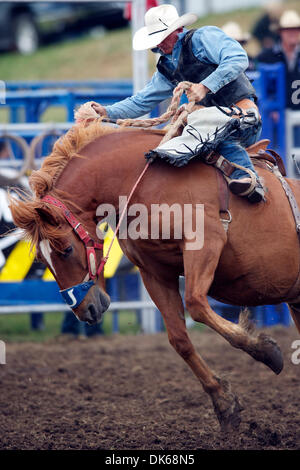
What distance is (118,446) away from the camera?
417cm

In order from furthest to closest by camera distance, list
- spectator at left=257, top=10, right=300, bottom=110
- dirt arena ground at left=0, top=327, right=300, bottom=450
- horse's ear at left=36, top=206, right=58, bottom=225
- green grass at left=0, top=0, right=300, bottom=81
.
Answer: green grass at left=0, top=0, right=300, bottom=81 → spectator at left=257, top=10, right=300, bottom=110 → dirt arena ground at left=0, top=327, right=300, bottom=450 → horse's ear at left=36, top=206, right=58, bottom=225

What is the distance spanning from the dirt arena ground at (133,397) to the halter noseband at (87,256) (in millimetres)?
888

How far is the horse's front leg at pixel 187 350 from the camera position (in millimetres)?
4117

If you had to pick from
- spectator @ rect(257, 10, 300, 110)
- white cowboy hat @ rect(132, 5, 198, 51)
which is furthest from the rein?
spectator @ rect(257, 10, 300, 110)

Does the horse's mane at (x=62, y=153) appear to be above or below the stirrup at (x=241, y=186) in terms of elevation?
above

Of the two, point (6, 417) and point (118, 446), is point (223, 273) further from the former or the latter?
point (6, 417)

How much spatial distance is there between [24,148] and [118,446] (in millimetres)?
3566

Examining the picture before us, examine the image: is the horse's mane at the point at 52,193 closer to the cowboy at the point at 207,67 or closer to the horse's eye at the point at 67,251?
the horse's eye at the point at 67,251

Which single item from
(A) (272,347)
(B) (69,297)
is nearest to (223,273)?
(A) (272,347)

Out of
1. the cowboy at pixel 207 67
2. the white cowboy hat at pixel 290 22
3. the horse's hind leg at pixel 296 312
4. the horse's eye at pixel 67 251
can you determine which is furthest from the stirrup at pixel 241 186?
the white cowboy hat at pixel 290 22

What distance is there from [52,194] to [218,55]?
115cm

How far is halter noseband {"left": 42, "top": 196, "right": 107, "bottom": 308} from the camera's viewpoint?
3877mm

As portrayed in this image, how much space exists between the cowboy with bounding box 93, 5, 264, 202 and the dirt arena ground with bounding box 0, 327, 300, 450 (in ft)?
4.70

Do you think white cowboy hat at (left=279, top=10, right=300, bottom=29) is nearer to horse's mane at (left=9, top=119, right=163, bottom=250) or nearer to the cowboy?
the cowboy
